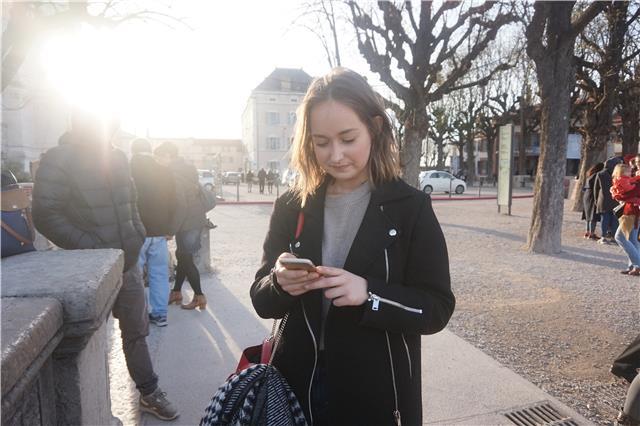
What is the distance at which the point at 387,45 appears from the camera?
43.8ft

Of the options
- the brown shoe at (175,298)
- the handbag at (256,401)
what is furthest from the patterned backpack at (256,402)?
the brown shoe at (175,298)

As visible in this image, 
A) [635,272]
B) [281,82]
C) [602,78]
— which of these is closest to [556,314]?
[635,272]

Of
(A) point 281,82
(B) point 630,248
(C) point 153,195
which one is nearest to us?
(C) point 153,195

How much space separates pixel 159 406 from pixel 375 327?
2164 millimetres

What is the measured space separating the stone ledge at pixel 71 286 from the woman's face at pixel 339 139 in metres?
0.85

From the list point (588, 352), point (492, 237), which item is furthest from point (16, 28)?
point (588, 352)

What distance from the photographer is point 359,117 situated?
4.98 feet

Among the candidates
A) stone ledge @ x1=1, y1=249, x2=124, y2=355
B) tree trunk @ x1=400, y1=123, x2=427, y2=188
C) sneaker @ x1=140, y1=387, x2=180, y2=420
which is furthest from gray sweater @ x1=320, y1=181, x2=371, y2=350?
tree trunk @ x1=400, y1=123, x2=427, y2=188

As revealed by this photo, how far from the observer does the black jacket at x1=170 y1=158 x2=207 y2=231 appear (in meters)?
4.97

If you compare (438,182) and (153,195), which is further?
(438,182)

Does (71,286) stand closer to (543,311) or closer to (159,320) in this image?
(159,320)

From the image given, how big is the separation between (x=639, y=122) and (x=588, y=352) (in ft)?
54.5

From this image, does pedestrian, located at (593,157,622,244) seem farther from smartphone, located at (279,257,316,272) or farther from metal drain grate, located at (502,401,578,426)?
smartphone, located at (279,257,316,272)

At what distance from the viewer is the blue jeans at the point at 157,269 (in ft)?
14.0
